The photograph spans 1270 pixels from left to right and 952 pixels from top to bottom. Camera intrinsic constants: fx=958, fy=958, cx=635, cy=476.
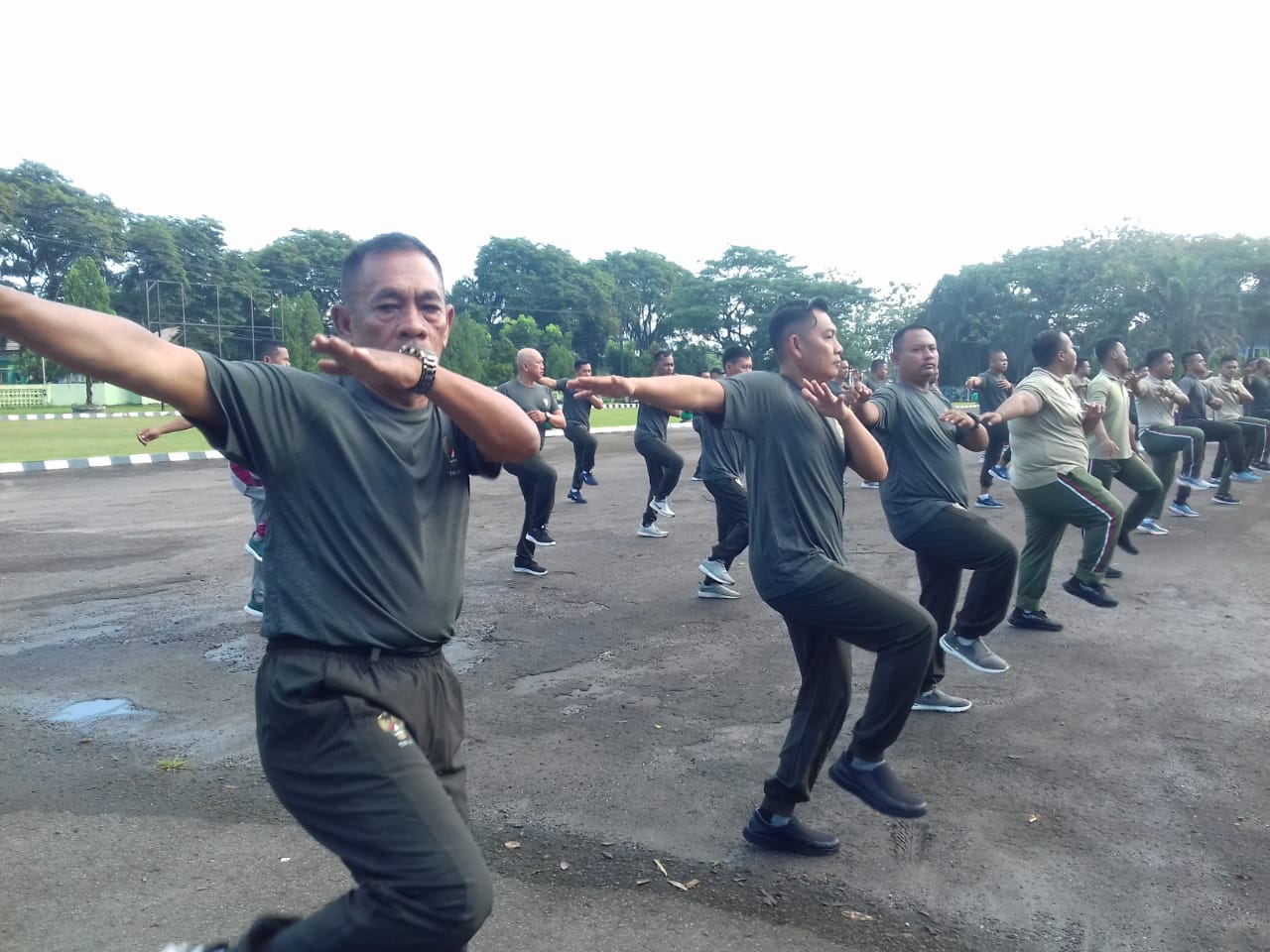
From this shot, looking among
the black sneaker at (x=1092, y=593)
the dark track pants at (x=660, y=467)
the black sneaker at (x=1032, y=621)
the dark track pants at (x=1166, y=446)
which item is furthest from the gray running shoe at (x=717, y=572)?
the dark track pants at (x=1166, y=446)

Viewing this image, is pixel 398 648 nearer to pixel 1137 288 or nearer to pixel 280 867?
pixel 280 867

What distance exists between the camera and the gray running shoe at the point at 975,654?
5.96 metres

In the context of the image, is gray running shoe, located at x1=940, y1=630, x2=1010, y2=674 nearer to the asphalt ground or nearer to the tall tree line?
the asphalt ground

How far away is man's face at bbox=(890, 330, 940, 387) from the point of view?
566 centimetres

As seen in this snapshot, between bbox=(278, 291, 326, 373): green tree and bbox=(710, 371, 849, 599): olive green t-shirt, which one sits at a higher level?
bbox=(710, 371, 849, 599): olive green t-shirt

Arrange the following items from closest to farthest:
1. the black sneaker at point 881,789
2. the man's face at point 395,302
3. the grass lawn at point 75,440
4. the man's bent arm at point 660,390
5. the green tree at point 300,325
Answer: the man's face at point 395,302 → the man's bent arm at point 660,390 → the black sneaker at point 881,789 → the grass lawn at point 75,440 → the green tree at point 300,325

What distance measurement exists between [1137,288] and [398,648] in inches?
2084

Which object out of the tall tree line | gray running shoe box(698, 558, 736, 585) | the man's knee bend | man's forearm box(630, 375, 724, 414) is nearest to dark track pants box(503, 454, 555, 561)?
gray running shoe box(698, 558, 736, 585)

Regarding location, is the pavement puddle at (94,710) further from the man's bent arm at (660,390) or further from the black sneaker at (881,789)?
the black sneaker at (881,789)

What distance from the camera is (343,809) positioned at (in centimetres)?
225

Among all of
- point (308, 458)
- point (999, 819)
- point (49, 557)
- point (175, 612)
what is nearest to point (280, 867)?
point (308, 458)

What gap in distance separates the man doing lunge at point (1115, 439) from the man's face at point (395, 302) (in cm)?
719

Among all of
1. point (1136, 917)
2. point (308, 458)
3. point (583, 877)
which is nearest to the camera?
point (308, 458)

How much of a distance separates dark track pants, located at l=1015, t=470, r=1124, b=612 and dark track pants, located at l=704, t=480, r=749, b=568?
7.24ft
